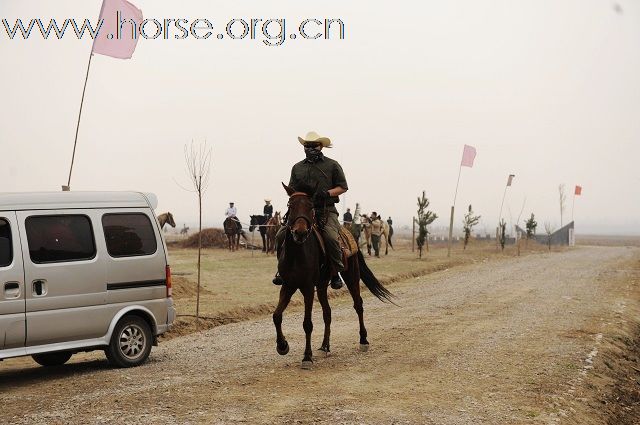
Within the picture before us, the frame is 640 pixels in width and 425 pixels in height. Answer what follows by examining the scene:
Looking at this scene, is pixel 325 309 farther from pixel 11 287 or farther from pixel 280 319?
pixel 11 287

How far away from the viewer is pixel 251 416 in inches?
322

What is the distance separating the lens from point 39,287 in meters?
10.2

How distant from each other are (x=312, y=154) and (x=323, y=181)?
42 cm

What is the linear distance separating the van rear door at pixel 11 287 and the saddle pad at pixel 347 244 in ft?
14.8

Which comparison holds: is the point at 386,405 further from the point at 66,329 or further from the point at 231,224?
the point at 231,224

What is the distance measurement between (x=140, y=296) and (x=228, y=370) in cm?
166

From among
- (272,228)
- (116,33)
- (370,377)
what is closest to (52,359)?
(370,377)

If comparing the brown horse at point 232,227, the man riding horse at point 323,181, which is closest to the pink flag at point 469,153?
the brown horse at point 232,227

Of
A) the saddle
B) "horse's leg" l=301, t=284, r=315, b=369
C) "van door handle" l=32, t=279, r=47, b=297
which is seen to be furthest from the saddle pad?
"van door handle" l=32, t=279, r=47, b=297

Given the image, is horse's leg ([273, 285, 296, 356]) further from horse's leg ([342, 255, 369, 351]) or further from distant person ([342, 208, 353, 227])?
distant person ([342, 208, 353, 227])

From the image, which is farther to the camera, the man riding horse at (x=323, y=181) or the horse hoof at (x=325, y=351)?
the horse hoof at (x=325, y=351)

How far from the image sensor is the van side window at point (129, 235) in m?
11.1

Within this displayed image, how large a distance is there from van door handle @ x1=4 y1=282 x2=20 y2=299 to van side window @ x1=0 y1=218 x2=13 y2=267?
0.26 meters

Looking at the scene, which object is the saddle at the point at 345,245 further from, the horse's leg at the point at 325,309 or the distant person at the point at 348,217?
the distant person at the point at 348,217
